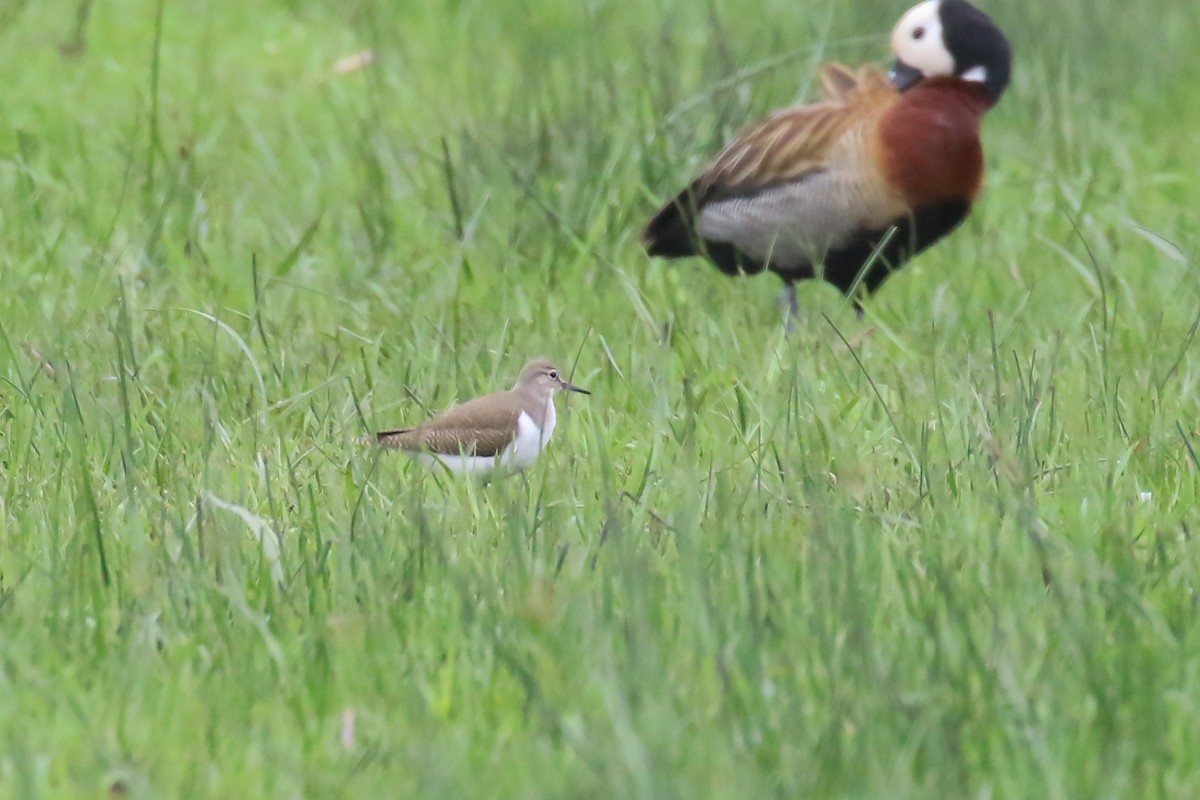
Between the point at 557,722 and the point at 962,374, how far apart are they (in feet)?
6.96

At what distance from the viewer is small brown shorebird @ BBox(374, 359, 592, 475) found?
4199mm

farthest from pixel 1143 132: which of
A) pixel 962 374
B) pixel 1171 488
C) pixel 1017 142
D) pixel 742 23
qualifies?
pixel 1171 488

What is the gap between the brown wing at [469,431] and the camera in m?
4.22

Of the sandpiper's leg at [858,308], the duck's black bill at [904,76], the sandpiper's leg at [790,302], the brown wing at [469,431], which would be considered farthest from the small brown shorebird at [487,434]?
the duck's black bill at [904,76]

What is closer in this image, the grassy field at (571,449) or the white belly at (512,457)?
the grassy field at (571,449)

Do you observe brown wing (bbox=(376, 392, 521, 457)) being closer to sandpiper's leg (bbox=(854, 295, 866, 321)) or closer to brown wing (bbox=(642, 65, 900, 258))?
brown wing (bbox=(642, 65, 900, 258))

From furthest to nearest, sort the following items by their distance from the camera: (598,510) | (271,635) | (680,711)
A: (598,510)
(271,635)
(680,711)

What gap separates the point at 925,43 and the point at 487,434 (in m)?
2.12

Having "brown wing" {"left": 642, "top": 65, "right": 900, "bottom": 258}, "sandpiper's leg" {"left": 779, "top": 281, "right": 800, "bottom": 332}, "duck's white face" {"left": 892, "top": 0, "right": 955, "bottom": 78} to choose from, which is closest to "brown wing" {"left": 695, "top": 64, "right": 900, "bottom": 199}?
"brown wing" {"left": 642, "top": 65, "right": 900, "bottom": 258}

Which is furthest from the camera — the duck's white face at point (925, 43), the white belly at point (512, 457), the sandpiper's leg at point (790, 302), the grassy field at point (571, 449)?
the duck's white face at point (925, 43)

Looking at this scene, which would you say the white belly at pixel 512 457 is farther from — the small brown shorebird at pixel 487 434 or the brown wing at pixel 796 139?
the brown wing at pixel 796 139

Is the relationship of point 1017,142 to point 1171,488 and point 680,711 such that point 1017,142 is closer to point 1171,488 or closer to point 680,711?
point 1171,488

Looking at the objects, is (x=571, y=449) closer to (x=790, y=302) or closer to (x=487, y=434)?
(x=487, y=434)

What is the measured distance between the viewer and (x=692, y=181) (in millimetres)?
5863
